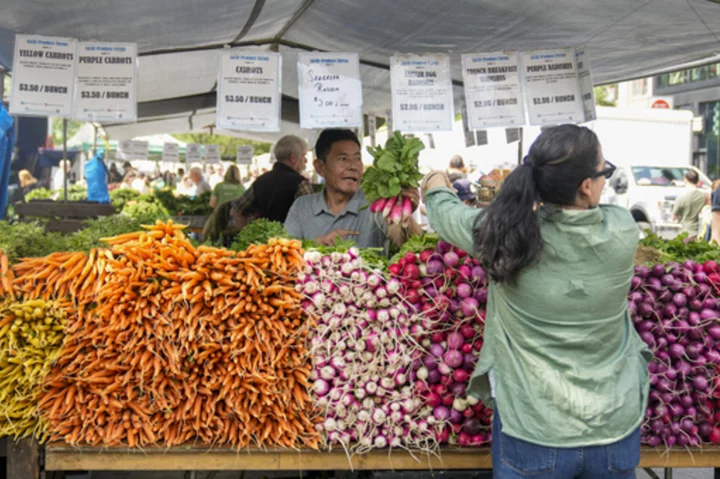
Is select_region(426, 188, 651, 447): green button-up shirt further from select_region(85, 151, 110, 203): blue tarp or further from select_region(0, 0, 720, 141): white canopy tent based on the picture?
select_region(85, 151, 110, 203): blue tarp

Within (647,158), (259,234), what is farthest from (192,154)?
(259,234)

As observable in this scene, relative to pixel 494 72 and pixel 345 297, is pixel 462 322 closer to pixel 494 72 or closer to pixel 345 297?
pixel 345 297

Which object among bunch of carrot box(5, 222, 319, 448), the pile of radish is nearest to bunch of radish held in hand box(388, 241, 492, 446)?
the pile of radish

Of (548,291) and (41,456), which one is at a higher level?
(548,291)

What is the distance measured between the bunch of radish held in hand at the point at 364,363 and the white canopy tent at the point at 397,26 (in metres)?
1.89

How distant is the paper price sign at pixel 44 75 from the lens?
429 cm

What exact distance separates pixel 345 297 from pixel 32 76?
2.55 m

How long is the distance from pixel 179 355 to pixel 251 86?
216 centimetres

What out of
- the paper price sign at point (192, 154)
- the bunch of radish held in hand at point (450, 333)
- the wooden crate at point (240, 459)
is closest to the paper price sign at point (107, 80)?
the wooden crate at point (240, 459)

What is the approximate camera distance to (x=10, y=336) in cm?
307

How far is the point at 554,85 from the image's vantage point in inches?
195

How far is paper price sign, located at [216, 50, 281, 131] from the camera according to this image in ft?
15.0

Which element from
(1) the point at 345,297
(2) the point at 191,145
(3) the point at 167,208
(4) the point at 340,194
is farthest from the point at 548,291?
(2) the point at 191,145

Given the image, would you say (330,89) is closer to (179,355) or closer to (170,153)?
(179,355)
